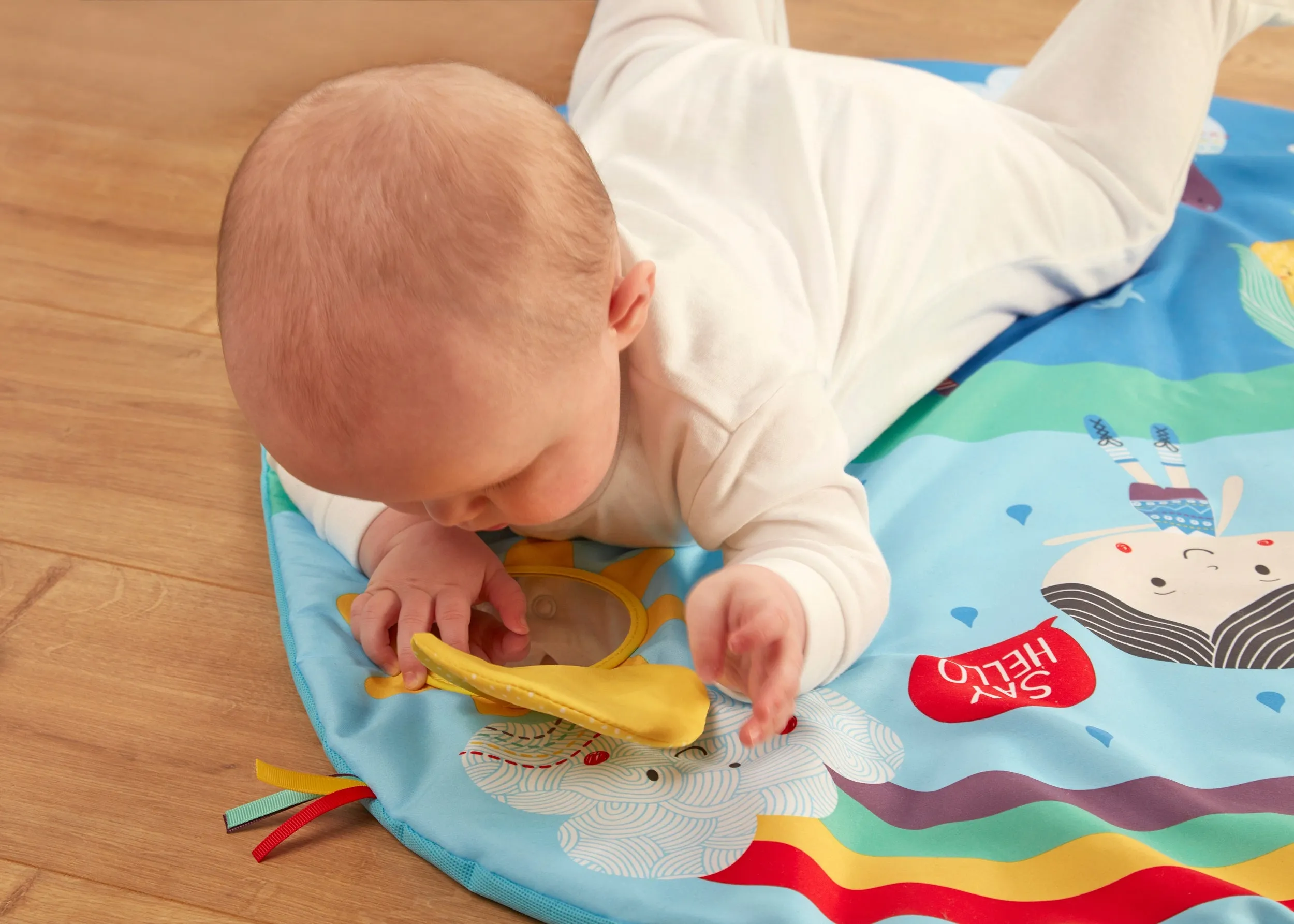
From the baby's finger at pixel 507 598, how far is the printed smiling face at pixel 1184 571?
0.36 meters

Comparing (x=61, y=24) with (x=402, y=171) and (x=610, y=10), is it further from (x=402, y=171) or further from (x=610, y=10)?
(x=402, y=171)

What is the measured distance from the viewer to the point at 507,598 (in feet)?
2.43

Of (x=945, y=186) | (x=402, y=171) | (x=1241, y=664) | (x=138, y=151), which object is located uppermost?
(x=402, y=171)

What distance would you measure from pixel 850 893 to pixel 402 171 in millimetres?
423

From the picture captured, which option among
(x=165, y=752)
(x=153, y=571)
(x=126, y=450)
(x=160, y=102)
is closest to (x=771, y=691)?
(x=165, y=752)

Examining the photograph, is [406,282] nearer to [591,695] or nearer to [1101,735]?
[591,695]

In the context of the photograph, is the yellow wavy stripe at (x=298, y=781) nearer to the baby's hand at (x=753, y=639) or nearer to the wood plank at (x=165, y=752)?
the wood plank at (x=165, y=752)

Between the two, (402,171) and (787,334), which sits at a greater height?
(402,171)

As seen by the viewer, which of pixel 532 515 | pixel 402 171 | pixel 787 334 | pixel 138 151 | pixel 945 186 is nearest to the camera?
pixel 402 171

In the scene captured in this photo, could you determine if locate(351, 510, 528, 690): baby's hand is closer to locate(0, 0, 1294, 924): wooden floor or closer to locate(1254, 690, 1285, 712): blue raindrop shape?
locate(0, 0, 1294, 924): wooden floor

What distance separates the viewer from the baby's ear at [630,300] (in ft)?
2.03

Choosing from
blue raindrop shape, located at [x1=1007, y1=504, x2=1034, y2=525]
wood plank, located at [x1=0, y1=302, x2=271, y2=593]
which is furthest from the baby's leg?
wood plank, located at [x1=0, y1=302, x2=271, y2=593]

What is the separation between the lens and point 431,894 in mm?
575

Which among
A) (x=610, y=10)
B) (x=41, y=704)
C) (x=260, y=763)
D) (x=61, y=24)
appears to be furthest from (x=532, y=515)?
(x=61, y=24)
